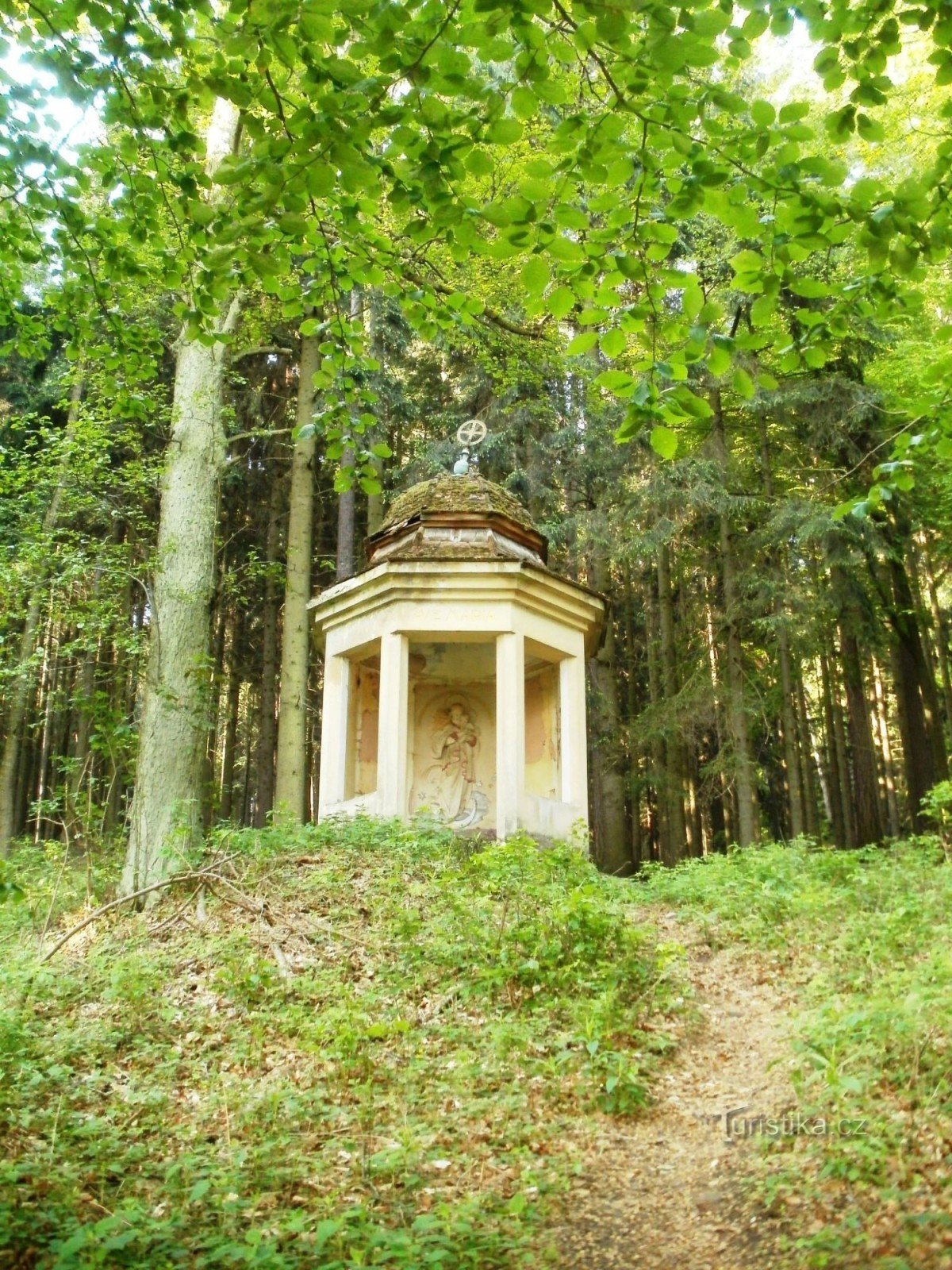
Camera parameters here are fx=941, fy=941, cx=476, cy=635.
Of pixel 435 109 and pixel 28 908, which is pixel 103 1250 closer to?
pixel 435 109

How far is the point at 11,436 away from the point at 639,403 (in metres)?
17.5

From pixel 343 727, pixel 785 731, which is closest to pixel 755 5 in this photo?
pixel 343 727

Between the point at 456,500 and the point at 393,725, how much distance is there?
10.2 feet

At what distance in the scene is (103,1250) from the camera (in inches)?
113

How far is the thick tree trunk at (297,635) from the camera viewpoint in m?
12.7

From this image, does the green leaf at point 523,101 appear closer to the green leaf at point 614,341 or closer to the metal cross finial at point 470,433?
the green leaf at point 614,341

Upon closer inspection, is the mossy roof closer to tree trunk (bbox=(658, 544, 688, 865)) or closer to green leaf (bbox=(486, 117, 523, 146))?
tree trunk (bbox=(658, 544, 688, 865))

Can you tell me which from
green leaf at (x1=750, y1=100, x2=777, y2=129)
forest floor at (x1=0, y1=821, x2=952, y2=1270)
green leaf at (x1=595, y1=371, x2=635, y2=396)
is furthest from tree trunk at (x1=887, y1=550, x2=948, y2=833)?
green leaf at (x1=595, y1=371, x2=635, y2=396)

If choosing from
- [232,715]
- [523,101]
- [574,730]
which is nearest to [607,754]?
[574,730]

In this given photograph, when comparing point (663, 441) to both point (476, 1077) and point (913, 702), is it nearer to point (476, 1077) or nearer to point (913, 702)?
point (476, 1077)

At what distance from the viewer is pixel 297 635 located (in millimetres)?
13172

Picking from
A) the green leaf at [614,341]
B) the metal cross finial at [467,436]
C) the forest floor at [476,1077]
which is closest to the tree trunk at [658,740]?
the metal cross finial at [467,436]

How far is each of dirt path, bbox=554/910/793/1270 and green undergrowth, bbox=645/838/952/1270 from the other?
0.17 m

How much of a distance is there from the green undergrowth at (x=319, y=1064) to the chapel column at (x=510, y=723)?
2.68 meters
